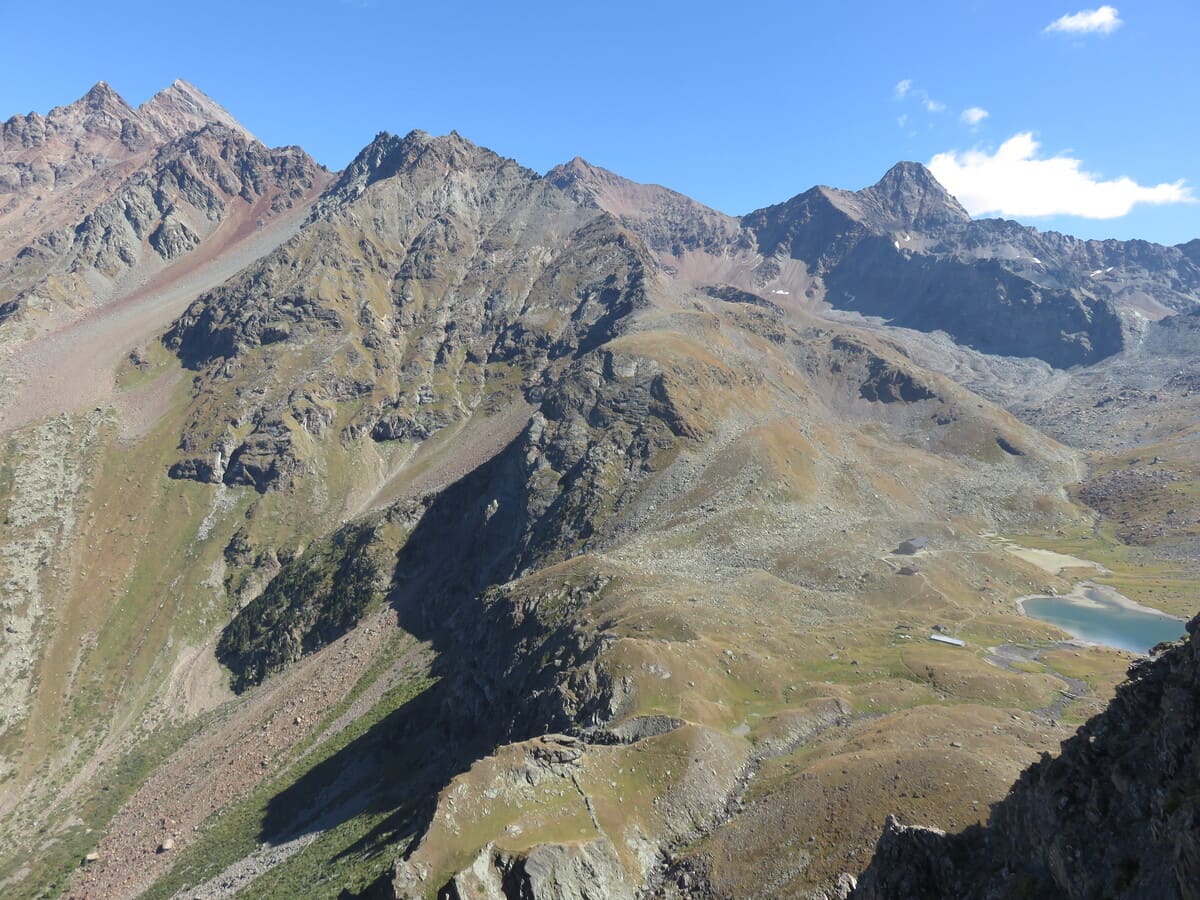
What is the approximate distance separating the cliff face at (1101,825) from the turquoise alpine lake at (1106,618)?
82588 mm

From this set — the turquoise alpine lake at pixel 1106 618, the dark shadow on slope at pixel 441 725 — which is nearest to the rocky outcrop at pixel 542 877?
the dark shadow on slope at pixel 441 725

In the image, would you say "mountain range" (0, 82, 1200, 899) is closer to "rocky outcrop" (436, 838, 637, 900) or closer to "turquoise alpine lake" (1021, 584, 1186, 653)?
"rocky outcrop" (436, 838, 637, 900)

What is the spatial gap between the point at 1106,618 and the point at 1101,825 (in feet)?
355

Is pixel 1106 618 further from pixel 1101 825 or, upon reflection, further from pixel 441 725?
pixel 441 725

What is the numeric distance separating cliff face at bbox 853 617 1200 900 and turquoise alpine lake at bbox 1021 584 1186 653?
82588mm

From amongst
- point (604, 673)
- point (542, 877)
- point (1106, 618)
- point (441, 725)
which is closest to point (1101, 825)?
point (542, 877)

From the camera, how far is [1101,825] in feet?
81.4

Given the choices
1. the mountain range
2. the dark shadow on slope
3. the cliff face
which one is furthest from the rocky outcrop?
the cliff face

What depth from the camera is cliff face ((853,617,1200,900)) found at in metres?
21.5

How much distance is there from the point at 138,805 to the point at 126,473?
124m

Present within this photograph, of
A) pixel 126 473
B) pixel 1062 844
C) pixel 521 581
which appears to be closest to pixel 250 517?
pixel 126 473

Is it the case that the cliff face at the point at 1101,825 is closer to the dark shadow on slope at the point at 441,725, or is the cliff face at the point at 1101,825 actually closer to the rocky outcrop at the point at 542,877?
the rocky outcrop at the point at 542,877

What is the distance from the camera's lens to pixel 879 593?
9919 cm

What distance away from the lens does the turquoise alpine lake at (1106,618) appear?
98.5 metres
